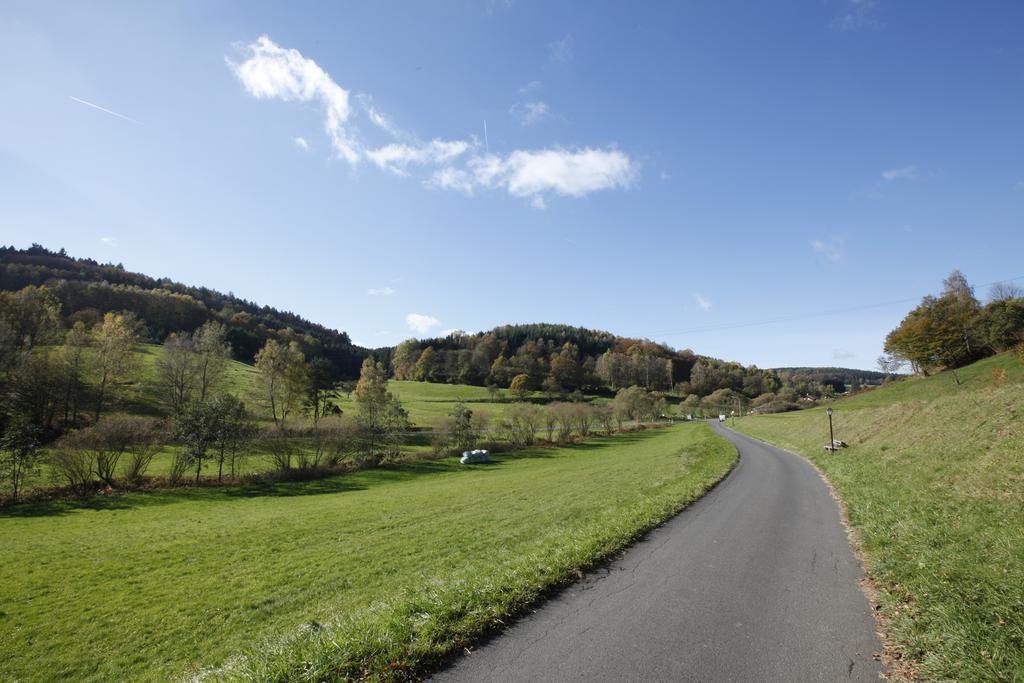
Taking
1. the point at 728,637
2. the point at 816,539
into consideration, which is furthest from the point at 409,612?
the point at 816,539

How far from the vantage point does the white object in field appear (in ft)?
173

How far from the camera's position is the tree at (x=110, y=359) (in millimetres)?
56031

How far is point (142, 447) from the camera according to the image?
34469mm

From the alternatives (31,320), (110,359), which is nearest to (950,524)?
(110,359)

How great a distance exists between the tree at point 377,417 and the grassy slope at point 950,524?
43.5 m

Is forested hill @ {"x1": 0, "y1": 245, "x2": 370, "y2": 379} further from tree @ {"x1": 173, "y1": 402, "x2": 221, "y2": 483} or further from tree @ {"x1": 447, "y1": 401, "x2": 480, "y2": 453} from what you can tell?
tree @ {"x1": 173, "y1": 402, "x2": 221, "y2": 483}

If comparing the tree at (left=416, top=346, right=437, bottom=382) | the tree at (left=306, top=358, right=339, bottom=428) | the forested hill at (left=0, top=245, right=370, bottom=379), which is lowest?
the tree at (left=306, top=358, right=339, bottom=428)

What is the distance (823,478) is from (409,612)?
23.0m

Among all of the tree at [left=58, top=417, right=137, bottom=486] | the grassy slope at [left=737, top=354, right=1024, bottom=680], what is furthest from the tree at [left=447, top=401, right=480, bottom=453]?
the grassy slope at [left=737, top=354, right=1024, bottom=680]

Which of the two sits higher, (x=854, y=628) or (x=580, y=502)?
(x=854, y=628)

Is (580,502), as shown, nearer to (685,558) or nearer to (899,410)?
(685,558)

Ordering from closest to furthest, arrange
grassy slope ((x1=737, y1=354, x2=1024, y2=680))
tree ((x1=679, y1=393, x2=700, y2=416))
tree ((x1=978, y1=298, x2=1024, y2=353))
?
grassy slope ((x1=737, y1=354, x2=1024, y2=680)) → tree ((x1=978, y1=298, x2=1024, y2=353)) → tree ((x1=679, y1=393, x2=700, y2=416))

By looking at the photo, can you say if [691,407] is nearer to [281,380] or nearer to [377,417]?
[377,417]

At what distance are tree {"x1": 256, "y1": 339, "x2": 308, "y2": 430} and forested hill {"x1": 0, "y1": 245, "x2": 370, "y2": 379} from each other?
3870cm
